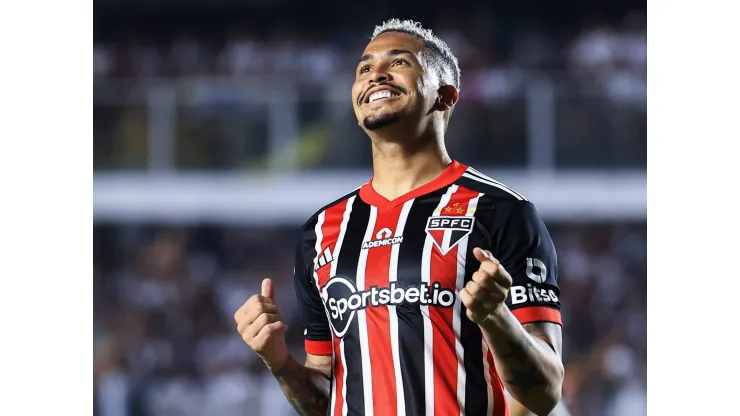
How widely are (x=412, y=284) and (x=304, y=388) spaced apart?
13.7 inches

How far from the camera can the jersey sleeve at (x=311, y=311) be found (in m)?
2.10

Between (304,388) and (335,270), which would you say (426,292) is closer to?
(335,270)

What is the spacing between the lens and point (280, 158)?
529cm

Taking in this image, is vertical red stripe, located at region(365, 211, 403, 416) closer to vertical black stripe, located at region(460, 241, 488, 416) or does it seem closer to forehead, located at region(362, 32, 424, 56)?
vertical black stripe, located at region(460, 241, 488, 416)

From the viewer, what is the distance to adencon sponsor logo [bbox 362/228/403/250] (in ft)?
6.47

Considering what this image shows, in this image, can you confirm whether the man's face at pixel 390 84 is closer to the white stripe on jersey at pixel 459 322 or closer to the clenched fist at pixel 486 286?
the white stripe on jersey at pixel 459 322

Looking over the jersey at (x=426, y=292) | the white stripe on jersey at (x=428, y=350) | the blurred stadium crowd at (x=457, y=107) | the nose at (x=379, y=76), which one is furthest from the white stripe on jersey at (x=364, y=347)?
the blurred stadium crowd at (x=457, y=107)
